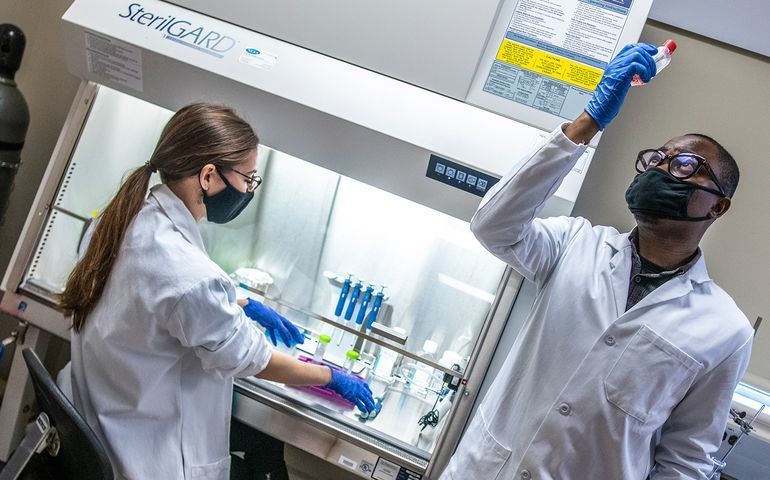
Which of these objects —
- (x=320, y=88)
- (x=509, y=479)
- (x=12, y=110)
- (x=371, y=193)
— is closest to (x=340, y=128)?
(x=320, y=88)

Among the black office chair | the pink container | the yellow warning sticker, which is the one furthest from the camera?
the pink container

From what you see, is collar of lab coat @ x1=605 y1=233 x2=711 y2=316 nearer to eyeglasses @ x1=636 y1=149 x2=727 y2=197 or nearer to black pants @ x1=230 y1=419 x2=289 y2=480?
eyeglasses @ x1=636 y1=149 x2=727 y2=197

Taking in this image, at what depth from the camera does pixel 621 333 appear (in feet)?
5.25

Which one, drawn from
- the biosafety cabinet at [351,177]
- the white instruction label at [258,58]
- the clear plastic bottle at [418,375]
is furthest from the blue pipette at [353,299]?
the white instruction label at [258,58]

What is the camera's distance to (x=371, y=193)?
2311 millimetres

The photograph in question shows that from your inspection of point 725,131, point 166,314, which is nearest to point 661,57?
point 725,131

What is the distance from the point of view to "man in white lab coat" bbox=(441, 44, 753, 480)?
1559 mm

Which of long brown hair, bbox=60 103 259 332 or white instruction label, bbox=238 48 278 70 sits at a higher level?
white instruction label, bbox=238 48 278 70

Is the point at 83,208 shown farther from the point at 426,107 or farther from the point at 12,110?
the point at 426,107

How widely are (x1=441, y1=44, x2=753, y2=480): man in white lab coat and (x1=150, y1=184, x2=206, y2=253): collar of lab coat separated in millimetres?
698

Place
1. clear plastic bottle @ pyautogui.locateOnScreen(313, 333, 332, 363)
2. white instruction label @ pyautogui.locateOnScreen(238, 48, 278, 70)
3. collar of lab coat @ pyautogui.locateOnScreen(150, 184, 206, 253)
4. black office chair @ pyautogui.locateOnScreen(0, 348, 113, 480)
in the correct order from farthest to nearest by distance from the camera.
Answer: clear plastic bottle @ pyautogui.locateOnScreen(313, 333, 332, 363) < white instruction label @ pyautogui.locateOnScreen(238, 48, 278, 70) < collar of lab coat @ pyautogui.locateOnScreen(150, 184, 206, 253) < black office chair @ pyautogui.locateOnScreen(0, 348, 113, 480)

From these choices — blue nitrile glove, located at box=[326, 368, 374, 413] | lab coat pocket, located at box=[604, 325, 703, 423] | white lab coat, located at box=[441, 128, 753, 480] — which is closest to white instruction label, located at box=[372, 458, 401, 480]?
blue nitrile glove, located at box=[326, 368, 374, 413]

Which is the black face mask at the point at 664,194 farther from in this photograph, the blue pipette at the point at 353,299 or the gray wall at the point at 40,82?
the gray wall at the point at 40,82

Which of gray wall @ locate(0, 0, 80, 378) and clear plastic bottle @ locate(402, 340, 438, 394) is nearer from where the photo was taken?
clear plastic bottle @ locate(402, 340, 438, 394)
